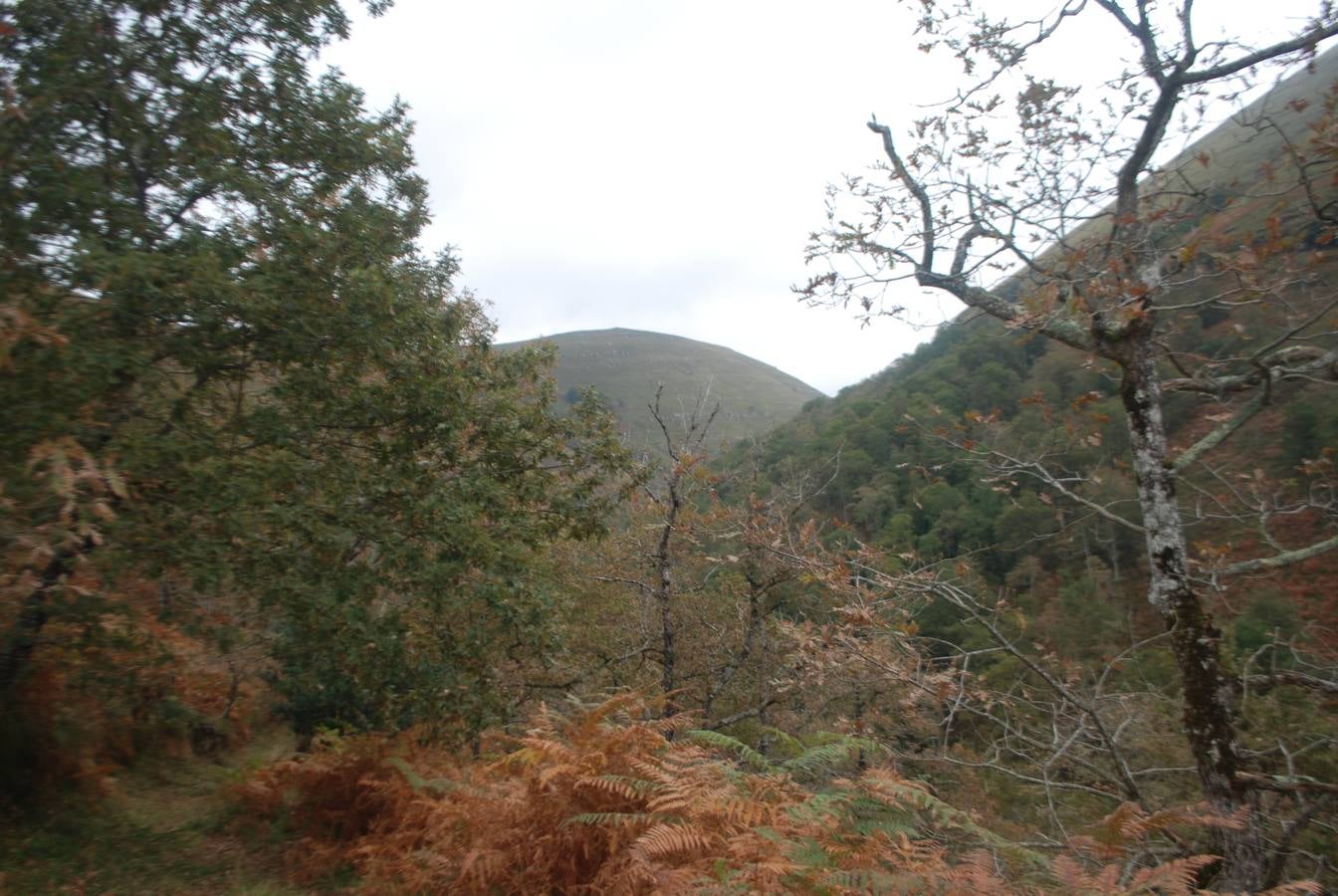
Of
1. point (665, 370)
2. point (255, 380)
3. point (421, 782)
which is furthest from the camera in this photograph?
point (665, 370)

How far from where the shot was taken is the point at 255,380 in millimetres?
8531

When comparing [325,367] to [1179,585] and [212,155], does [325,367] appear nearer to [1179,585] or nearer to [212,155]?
[212,155]

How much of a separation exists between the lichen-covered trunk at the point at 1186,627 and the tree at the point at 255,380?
225 inches

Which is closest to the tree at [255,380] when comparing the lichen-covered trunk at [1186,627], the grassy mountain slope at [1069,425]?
the grassy mountain slope at [1069,425]

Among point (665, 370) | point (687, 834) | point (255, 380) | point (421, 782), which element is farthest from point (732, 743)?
point (665, 370)

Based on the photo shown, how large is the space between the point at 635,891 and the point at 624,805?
2.73 ft

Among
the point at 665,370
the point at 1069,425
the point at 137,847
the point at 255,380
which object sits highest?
the point at 665,370

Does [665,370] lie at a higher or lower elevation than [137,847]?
higher

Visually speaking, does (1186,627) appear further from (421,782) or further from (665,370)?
(665,370)

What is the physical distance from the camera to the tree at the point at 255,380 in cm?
588

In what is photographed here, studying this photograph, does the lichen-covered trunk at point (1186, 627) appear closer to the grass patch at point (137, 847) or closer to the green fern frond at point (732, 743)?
the green fern frond at point (732, 743)

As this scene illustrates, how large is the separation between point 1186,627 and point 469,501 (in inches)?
257

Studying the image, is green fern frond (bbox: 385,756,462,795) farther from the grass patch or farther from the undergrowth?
the grass patch

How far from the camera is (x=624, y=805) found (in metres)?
4.48
